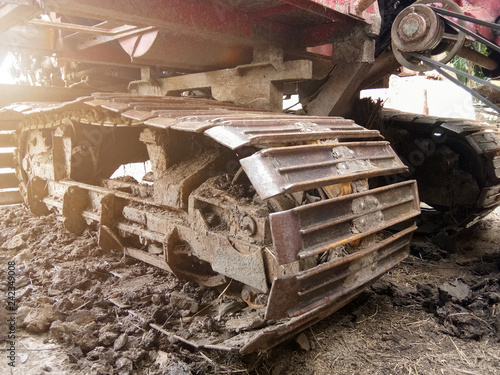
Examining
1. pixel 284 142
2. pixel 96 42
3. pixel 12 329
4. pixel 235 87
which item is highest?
pixel 96 42

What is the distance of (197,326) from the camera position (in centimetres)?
267

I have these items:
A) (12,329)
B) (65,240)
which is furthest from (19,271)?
(12,329)

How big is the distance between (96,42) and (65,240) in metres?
2.17

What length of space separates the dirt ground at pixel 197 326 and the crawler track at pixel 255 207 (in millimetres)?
205

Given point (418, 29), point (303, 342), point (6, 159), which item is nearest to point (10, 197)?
point (6, 159)

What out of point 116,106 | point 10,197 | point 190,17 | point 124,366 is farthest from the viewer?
point 10,197

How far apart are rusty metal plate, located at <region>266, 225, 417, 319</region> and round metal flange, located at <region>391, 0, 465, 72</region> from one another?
1.46 m

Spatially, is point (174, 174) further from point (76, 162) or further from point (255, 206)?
point (76, 162)

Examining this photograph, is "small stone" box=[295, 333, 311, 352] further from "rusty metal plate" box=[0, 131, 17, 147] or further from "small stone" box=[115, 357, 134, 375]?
"rusty metal plate" box=[0, 131, 17, 147]

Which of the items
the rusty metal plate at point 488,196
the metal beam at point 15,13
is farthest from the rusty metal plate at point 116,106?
the rusty metal plate at point 488,196

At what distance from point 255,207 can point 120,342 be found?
1.15m

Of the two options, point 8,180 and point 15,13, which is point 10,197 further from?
point 15,13

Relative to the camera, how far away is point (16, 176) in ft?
18.7

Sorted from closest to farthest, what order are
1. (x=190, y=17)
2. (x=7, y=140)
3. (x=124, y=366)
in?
(x=124, y=366) → (x=190, y=17) → (x=7, y=140)
